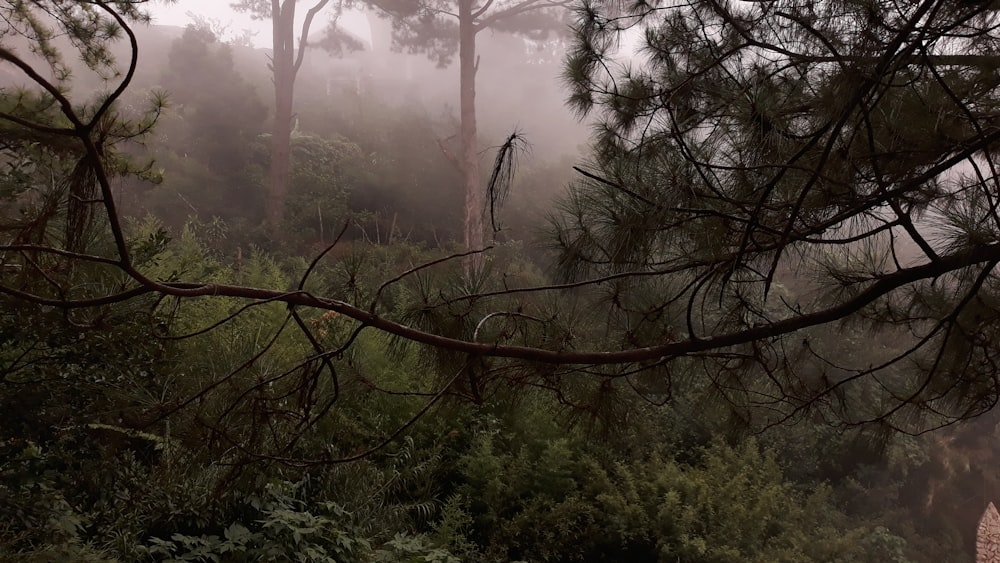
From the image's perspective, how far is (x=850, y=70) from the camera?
0.97m

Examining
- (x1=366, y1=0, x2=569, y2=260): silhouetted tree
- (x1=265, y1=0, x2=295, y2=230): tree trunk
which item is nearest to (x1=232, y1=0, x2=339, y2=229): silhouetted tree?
(x1=265, y1=0, x2=295, y2=230): tree trunk

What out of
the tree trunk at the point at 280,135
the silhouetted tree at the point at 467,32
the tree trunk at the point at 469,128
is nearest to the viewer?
the tree trunk at the point at 469,128

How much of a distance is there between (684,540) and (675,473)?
67cm

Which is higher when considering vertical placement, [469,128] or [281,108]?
[281,108]

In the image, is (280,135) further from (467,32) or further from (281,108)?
(467,32)

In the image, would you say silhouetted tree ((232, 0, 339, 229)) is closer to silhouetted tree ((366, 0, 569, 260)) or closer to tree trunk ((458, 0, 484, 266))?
silhouetted tree ((366, 0, 569, 260))

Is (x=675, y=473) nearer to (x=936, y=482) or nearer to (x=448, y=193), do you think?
(x=936, y=482)

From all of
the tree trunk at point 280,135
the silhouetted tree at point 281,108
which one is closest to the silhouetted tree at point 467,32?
the silhouetted tree at point 281,108

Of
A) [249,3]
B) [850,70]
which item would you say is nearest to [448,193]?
[249,3]

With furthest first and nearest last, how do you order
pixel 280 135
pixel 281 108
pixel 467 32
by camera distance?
1. pixel 281 108
2. pixel 280 135
3. pixel 467 32

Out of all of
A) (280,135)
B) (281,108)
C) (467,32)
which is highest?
(467,32)

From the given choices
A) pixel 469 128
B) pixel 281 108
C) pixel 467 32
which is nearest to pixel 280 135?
pixel 281 108

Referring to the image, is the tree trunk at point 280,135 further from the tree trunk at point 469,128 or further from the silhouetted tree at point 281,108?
the tree trunk at point 469,128

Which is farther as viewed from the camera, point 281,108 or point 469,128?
point 281,108
